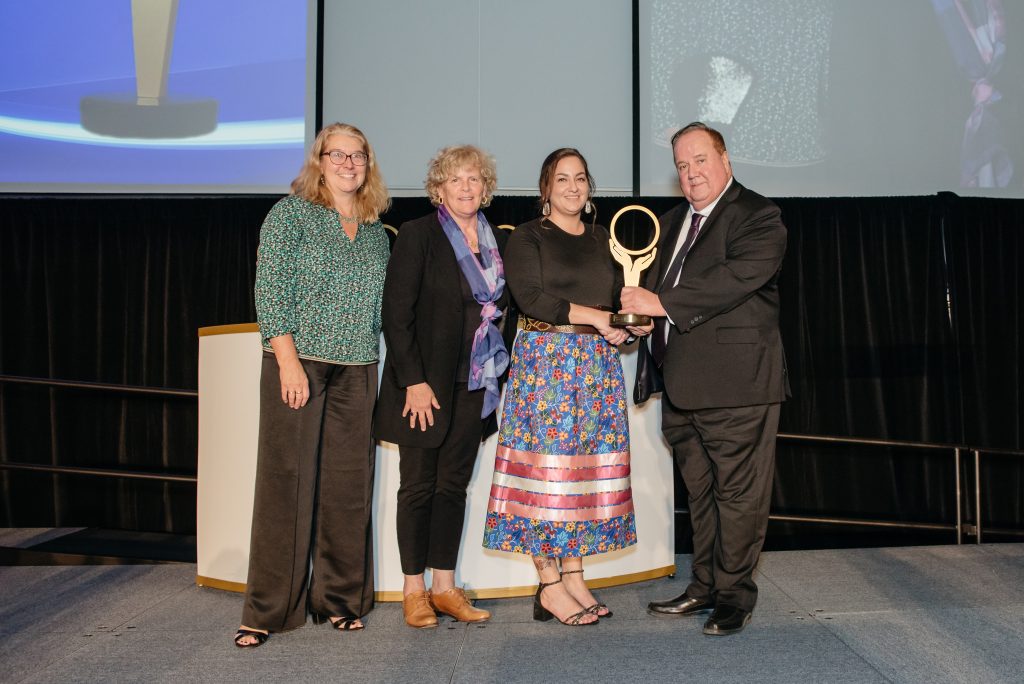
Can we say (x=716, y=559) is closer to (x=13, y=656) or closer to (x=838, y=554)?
(x=838, y=554)

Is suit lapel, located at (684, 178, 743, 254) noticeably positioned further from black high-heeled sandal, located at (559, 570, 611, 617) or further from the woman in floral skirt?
black high-heeled sandal, located at (559, 570, 611, 617)

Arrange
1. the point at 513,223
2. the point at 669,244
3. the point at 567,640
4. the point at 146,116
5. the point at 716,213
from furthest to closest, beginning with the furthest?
the point at 513,223
the point at 146,116
the point at 669,244
the point at 716,213
the point at 567,640

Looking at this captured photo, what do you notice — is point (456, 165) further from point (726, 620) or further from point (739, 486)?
point (726, 620)

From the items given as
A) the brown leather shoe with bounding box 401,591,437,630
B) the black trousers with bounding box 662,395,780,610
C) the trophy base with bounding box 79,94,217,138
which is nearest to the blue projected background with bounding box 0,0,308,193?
the trophy base with bounding box 79,94,217,138

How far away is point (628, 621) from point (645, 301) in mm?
1010

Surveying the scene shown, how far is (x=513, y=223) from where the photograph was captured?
498 cm

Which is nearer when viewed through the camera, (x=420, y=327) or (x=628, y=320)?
(x=628, y=320)

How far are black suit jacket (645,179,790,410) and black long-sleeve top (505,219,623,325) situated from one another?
0.20 meters

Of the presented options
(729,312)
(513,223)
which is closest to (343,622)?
(729,312)

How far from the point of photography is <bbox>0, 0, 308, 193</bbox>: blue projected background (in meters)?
4.72

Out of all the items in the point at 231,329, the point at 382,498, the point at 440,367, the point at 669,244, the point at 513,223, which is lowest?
the point at 382,498

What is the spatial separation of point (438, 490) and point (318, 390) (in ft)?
1.61

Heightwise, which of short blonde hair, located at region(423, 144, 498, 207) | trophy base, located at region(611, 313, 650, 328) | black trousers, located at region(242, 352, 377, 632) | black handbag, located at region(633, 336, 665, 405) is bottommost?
black trousers, located at region(242, 352, 377, 632)

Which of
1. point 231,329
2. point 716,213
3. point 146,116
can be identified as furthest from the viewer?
point 146,116
